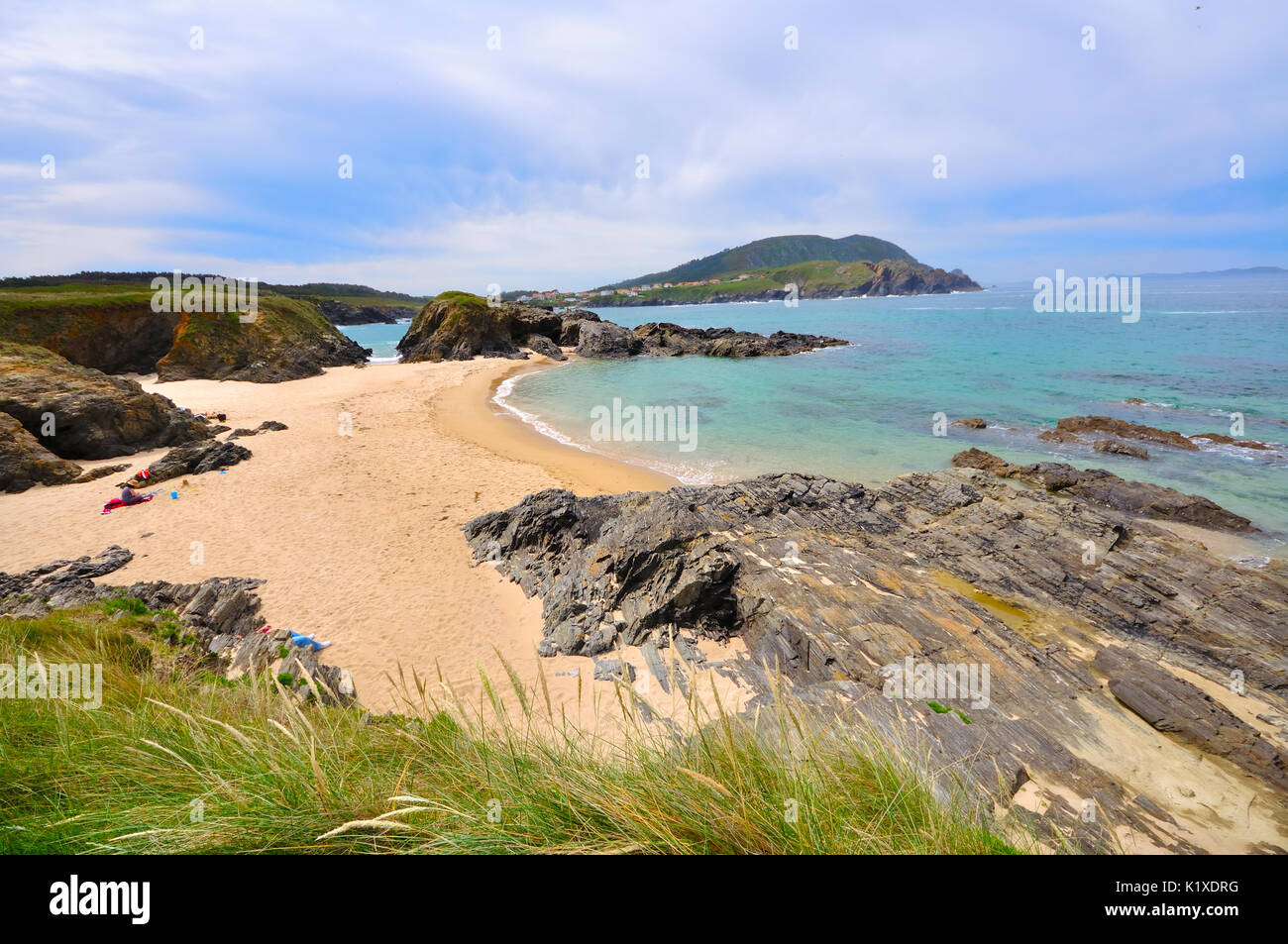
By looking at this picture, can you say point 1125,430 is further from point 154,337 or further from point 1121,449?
point 154,337

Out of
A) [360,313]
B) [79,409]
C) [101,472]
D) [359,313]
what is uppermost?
[360,313]

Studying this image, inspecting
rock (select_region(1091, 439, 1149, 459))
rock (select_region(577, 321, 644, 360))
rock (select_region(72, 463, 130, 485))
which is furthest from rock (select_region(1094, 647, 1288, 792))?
rock (select_region(577, 321, 644, 360))

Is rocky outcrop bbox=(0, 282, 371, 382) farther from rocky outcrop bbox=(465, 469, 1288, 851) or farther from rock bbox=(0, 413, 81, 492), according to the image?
rocky outcrop bbox=(465, 469, 1288, 851)

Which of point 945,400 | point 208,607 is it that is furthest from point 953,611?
point 945,400

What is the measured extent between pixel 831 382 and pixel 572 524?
3050cm

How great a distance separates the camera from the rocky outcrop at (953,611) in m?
5.35

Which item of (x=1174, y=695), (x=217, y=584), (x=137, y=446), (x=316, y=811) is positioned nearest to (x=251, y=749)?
(x=316, y=811)

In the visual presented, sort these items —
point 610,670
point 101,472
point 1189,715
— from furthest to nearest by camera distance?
point 101,472 → point 610,670 → point 1189,715

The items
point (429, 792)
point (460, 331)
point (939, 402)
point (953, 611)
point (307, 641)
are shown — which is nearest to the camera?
point (429, 792)

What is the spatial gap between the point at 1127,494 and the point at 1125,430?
33.6ft

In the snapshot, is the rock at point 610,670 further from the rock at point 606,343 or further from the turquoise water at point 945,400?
the rock at point 606,343

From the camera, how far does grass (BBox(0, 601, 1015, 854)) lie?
1994 millimetres

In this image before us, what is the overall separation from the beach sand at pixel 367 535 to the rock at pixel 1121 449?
668 inches

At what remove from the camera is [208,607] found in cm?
861
